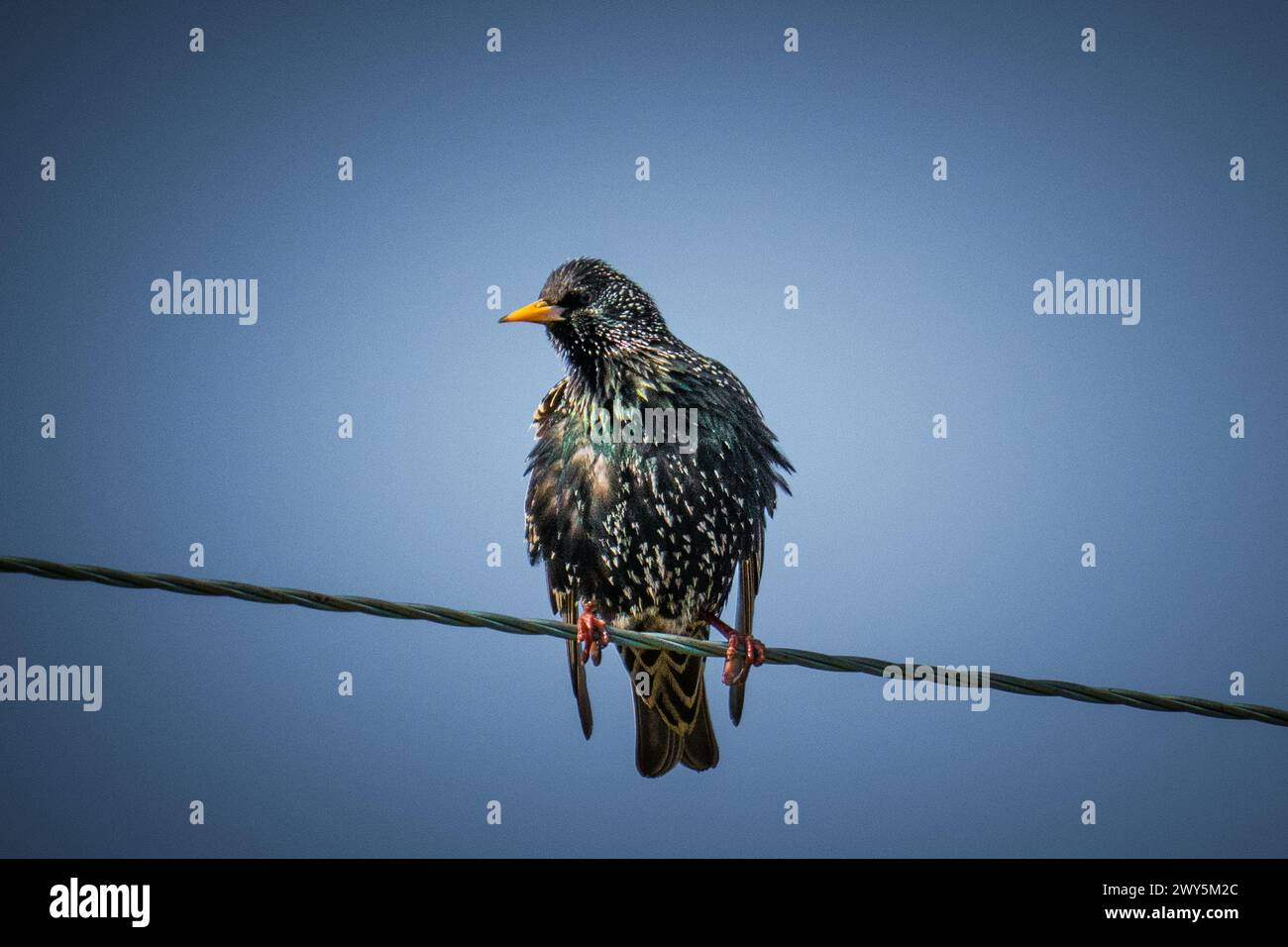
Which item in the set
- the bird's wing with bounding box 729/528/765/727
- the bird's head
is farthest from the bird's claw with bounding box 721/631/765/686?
the bird's head

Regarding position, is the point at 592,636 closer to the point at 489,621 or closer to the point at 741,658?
the point at 741,658

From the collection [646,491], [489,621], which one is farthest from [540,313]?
[489,621]

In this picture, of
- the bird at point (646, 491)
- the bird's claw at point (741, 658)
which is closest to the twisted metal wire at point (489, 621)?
the bird's claw at point (741, 658)

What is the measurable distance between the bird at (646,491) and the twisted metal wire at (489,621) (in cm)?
202

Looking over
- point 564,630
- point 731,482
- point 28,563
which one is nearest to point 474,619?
point 564,630

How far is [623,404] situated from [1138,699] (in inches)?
126

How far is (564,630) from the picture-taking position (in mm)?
4430

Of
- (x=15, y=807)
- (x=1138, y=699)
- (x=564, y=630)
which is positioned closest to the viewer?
(x=1138, y=699)

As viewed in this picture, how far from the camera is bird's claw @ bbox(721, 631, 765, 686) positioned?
18.4 feet

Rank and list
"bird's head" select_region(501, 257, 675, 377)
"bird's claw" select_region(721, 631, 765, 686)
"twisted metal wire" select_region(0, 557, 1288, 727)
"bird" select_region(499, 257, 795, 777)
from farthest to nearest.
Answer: "bird's head" select_region(501, 257, 675, 377)
"bird" select_region(499, 257, 795, 777)
"bird's claw" select_region(721, 631, 765, 686)
"twisted metal wire" select_region(0, 557, 1288, 727)

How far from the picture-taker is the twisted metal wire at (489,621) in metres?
3.79

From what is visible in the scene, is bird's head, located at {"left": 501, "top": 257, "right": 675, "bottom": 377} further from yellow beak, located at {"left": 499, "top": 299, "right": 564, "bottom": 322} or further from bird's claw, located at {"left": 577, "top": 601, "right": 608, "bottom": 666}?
bird's claw, located at {"left": 577, "top": 601, "right": 608, "bottom": 666}

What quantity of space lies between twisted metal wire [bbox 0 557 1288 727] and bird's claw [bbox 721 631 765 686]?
1.04m

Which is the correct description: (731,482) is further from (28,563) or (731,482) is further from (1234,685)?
(1234,685)
